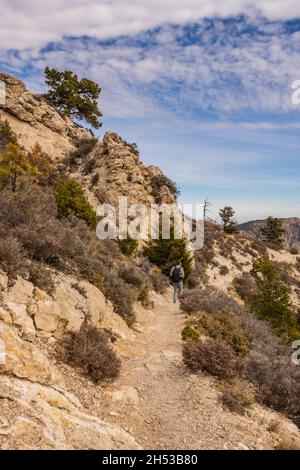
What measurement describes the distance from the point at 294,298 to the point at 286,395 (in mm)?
29440

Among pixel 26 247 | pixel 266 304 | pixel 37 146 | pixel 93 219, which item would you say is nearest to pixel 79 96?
pixel 37 146

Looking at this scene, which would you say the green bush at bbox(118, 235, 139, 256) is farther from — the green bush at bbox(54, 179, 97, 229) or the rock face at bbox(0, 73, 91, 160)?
the rock face at bbox(0, 73, 91, 160)

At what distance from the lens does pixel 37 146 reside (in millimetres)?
33188

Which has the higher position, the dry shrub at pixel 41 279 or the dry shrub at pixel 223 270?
the dry shrub at pixel 41 279

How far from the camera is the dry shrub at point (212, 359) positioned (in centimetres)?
853

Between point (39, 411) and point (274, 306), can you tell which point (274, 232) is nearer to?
point (274, 306)

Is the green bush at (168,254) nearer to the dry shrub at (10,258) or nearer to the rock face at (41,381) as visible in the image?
the rock face at (41,381)

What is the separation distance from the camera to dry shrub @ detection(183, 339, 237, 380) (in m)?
8.53

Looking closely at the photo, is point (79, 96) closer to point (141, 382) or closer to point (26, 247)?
point (26, 247)

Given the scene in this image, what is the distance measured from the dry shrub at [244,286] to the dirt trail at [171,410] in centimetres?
2157

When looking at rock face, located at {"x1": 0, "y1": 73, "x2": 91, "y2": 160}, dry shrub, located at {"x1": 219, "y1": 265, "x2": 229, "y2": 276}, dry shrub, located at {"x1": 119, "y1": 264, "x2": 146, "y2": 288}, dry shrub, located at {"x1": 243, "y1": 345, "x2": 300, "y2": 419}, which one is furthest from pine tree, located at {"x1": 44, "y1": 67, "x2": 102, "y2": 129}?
dry shrub, located at {"x1": 243, "y1": 345, "x2": 300, "y2": 419}

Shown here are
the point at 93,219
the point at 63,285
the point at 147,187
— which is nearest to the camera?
the point at 63,285

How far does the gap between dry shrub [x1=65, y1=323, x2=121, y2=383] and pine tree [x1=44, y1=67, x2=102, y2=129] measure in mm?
38006

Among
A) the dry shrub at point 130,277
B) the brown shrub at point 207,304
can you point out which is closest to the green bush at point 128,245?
the dry shrub at point 130,277
